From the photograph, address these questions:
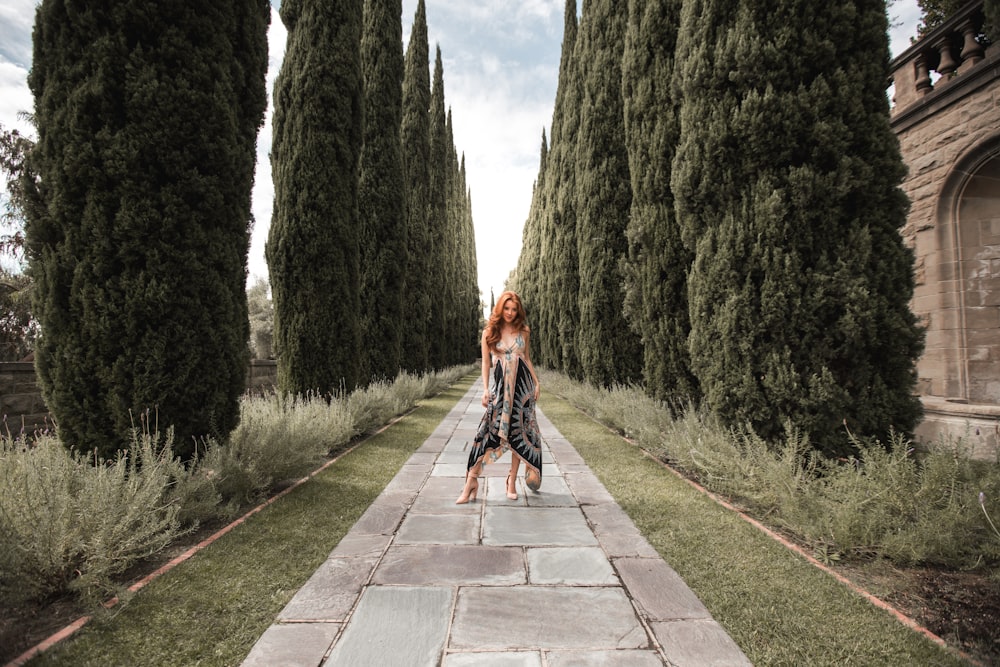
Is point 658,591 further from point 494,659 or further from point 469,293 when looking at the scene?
point 469,293

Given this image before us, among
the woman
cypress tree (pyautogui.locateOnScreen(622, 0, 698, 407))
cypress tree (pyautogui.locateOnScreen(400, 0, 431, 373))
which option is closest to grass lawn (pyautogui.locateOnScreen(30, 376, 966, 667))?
the woman

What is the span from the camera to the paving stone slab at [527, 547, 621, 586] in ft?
8.75

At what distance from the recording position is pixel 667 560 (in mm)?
2906

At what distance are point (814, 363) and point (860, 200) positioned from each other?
143 centimetres

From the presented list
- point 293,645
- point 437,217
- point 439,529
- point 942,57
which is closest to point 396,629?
point 293,645

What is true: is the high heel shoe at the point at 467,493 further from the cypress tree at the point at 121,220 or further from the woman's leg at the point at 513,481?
the cypress tree at the point at 121,220

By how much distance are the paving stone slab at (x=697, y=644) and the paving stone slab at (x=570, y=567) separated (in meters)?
0.49

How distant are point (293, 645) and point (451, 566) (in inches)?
39.9

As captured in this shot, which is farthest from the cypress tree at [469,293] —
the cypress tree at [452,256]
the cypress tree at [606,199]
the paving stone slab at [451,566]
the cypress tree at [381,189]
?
the paving stone slab at [451,566]

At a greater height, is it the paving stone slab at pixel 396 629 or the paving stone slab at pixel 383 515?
the paving stone slab at pixel 396 629

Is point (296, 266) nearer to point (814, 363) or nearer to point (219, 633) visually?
point (219, 633)

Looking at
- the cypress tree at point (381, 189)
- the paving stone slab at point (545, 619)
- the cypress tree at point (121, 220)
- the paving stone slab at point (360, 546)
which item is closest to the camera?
the paving stone slab at point (545, 619)

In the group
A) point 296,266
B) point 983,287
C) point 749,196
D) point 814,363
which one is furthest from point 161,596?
point 983,287

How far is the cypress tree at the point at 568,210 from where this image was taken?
1305 cm
